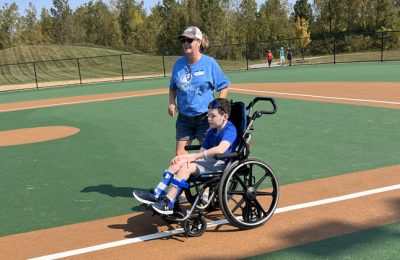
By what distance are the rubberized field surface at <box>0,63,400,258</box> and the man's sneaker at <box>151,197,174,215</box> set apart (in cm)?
52

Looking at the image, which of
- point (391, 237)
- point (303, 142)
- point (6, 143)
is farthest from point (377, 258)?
point (6, 143)

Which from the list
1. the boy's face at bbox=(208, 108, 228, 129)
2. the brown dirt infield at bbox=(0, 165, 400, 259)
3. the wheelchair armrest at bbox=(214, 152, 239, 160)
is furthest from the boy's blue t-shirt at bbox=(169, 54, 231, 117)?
the brown dirt infield at bbox=(0, 165, 400, 259)

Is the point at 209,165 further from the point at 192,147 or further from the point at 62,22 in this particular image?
the point at 62,22

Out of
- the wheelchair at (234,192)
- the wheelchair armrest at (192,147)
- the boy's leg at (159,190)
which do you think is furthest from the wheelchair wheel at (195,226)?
the wheelchair armrest at (192,147)

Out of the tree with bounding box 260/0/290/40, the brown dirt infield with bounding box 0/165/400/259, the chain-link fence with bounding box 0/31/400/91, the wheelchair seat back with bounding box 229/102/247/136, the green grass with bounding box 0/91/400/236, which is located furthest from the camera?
the tree with bounding box 260/0/290/40

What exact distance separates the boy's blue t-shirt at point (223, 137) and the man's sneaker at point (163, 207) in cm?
74

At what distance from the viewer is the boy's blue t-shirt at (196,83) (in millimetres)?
4938

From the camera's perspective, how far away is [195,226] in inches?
171

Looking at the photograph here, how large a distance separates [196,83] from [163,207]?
4.73 ft

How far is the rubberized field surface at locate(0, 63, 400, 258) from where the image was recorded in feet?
16.7

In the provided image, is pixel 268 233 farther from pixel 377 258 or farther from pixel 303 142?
pixel 303 142

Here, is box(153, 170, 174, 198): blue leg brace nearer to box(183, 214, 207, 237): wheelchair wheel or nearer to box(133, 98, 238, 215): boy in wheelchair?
box(133, 98, 238, 215): boy in wheelchair

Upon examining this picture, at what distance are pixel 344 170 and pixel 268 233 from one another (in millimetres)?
2342

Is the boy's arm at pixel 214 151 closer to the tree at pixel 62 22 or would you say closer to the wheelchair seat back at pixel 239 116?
the wheelchair seat back at pixel 239 116
